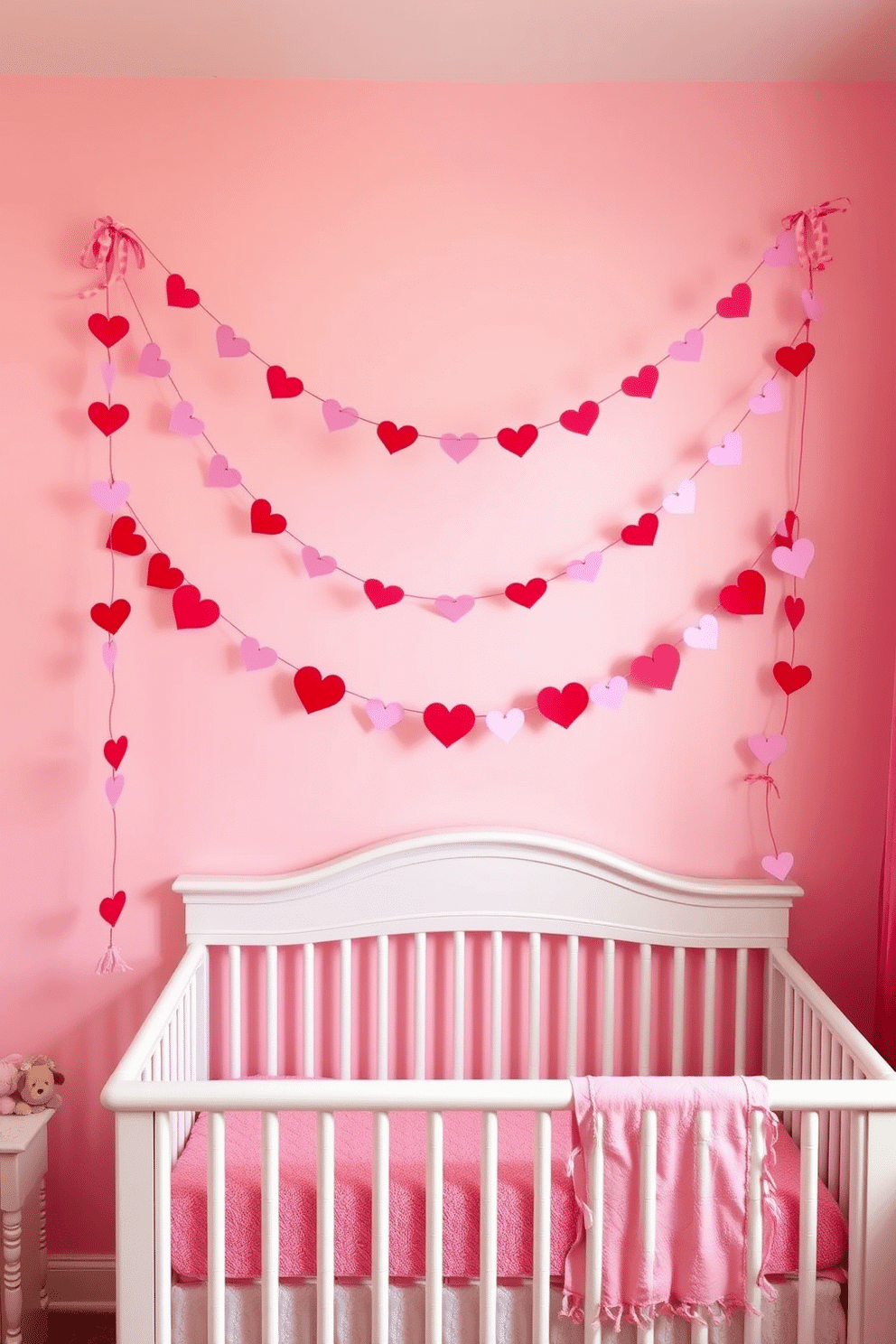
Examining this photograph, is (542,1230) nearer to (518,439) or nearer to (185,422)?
(518,439)

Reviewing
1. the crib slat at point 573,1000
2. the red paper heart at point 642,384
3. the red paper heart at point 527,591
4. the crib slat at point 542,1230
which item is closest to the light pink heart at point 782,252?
the red paper heart at point 642,384

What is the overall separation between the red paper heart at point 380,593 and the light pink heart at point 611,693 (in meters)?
0.46

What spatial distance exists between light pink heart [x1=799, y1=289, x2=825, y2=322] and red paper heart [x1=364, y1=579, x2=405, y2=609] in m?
1.02

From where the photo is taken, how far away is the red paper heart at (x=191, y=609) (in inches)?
83.9

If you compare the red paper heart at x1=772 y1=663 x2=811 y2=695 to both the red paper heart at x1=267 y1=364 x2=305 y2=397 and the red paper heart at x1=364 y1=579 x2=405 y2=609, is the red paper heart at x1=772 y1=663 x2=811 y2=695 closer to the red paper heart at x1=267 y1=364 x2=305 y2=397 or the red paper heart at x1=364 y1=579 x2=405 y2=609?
the red paper heart at x1=364 y1=579 x2=405 y2=609

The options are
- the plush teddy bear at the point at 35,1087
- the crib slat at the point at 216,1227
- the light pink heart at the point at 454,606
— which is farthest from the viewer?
the light pink heart at the point at 454,606

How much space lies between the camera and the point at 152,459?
2137mm

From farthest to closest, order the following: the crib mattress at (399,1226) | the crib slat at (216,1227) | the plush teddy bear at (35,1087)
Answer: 1. the plush teddy bear at (35,1087)
2. the crib mattress at (399,1226)
3. the crib slat at (216,1227)

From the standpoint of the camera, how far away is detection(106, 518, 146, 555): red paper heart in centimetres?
212

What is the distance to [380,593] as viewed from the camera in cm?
213

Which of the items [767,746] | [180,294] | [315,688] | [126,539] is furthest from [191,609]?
[767,746]

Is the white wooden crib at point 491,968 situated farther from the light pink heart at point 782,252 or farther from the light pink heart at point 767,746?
the light pink heart at point 782,252

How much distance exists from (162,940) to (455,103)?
1.87m

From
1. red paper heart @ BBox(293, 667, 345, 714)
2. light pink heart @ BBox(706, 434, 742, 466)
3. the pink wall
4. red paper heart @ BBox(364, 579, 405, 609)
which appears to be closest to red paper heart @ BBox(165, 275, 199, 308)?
the pink wall
